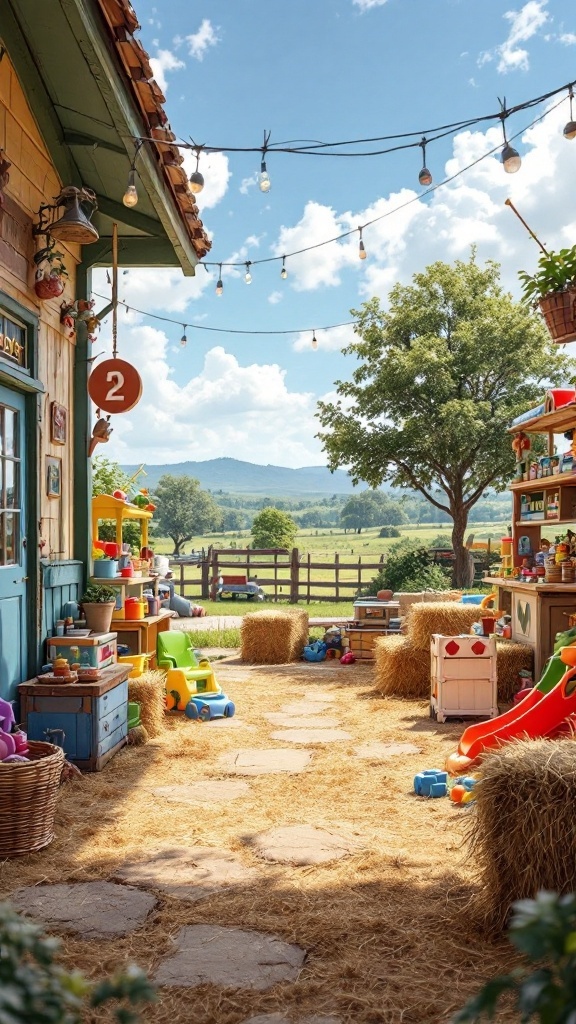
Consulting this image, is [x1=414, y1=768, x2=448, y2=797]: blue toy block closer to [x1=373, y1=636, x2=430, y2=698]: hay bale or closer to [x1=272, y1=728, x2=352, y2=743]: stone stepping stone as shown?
[x1=272, y1=728, x2=352, y2=743]: stone stepping stone

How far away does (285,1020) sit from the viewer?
7.68 feet

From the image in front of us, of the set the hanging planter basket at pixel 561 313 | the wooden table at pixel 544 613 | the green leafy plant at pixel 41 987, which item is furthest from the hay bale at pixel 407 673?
the green leafy plant at pixel 41 987

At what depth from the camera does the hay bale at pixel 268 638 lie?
10672 mm

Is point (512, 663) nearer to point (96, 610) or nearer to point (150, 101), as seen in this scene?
point (96, 610)

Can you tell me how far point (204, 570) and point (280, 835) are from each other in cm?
1772

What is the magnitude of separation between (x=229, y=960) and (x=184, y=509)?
Result: 264ft

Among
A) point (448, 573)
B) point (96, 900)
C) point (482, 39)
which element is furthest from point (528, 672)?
point (448, 573)

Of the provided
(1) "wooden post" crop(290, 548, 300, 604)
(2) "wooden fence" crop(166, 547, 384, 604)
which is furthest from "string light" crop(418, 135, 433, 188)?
(1) "wooden post" crop(290, 548, 300, 604)

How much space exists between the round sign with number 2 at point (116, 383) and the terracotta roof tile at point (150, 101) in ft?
4.13

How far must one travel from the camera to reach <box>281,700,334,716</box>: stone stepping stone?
7463mm

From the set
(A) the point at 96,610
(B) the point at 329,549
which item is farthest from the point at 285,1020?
(B) the point at 329,549

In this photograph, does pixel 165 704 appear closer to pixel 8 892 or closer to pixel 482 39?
pixel 8 892

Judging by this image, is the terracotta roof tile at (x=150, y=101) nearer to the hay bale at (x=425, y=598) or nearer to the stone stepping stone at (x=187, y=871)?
the stone stepping stone at (x=187, y=871)

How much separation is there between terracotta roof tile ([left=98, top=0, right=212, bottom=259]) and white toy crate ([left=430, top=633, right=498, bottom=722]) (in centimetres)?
389
